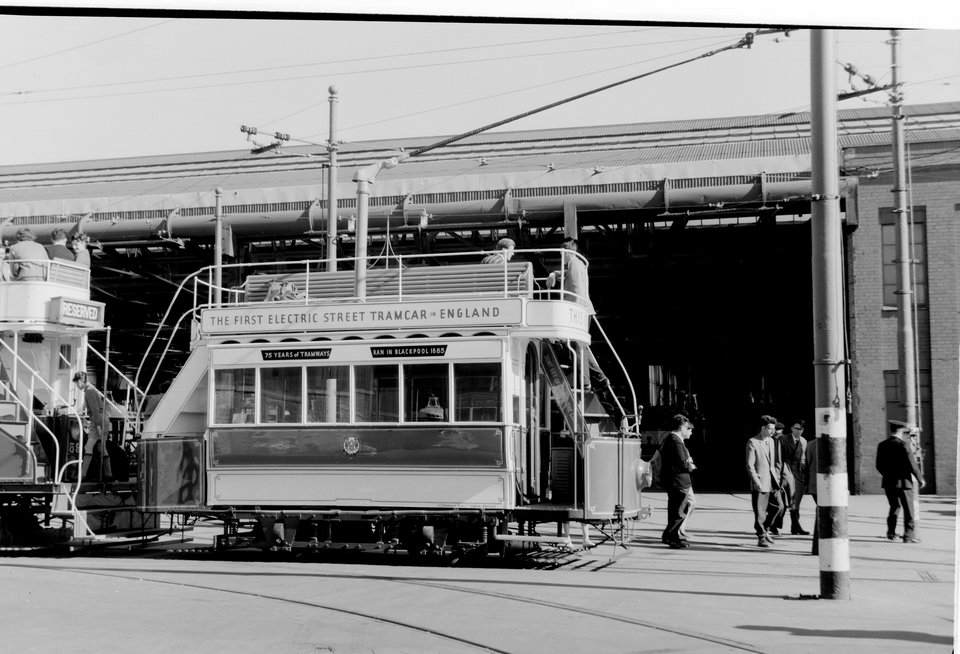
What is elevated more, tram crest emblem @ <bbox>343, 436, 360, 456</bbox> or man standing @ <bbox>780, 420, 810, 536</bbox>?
tram crest emblem @ <bbox>343, 436, 360, 456</bbox>

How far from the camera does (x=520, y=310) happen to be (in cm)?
1348

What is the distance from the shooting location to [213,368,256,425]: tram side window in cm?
1416

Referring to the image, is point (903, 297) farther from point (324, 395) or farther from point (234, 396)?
point (234, 396)

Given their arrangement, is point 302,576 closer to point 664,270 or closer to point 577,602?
point 577,602

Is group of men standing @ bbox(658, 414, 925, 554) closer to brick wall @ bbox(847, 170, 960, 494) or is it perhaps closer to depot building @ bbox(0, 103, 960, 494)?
depot building @ bbox(0, 103, 960, 494)

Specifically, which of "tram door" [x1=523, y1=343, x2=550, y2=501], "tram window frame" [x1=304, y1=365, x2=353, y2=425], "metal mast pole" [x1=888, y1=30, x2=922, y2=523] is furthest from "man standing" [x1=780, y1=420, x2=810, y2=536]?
"tram window frame" [x1=304, y1=365, x2=353, y2=425]

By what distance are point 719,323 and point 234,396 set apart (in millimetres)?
20651

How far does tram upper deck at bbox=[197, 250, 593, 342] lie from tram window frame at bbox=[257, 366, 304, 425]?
1.61 feet

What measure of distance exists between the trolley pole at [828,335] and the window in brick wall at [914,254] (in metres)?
10.3

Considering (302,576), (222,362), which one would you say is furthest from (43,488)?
(302,576)

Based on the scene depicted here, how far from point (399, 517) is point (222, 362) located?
3.05m

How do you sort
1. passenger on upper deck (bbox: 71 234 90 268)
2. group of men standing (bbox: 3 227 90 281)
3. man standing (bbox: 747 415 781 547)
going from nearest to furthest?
group of men standing (bbox: 3 227 90 281)
man standing (bbox: 747 415 781 547)
passenger on upper deck (bbox: 71 234 90 268)

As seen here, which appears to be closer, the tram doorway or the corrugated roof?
the corrugated roof

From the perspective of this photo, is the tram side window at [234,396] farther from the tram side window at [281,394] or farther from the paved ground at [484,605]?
the paved ground at [484,605]
